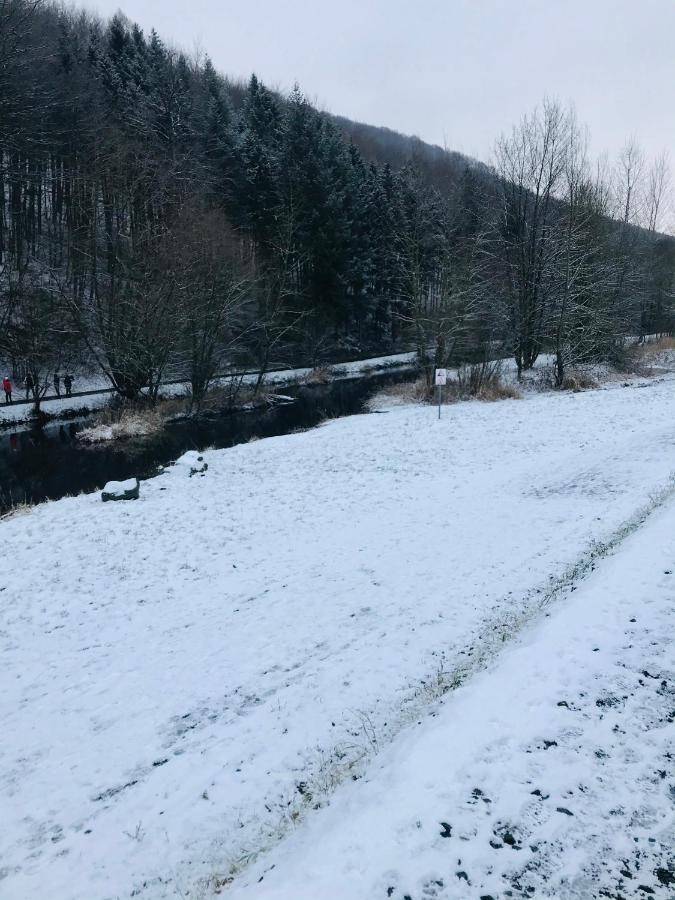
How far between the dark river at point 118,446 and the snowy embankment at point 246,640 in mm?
4733

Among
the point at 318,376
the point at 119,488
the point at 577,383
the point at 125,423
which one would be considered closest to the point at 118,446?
the point at 125,423

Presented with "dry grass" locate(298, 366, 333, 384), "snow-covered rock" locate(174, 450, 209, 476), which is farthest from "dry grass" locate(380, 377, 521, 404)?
"snow-covered rock" locate(174, 450, 209, 476)

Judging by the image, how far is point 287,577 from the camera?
746 centimetres

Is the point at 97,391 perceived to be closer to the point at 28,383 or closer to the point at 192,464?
the point at 28,383

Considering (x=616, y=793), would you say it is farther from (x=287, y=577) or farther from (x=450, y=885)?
(x=287, y=577)

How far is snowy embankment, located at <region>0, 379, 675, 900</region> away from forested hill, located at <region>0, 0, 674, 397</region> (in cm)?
1619

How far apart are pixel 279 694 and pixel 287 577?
247 cm

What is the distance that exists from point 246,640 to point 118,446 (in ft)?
51.7

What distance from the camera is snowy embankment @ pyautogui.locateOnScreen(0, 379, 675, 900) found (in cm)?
363

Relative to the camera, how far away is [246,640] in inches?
235

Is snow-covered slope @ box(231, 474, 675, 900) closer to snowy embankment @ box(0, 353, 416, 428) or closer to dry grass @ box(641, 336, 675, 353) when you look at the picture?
snowy embankment @ box(0, 353, 416, 428)

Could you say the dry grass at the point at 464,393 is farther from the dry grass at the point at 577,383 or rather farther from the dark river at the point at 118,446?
the dark river at the point at 118,446

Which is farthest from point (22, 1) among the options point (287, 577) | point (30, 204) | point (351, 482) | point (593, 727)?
point (593, 727)

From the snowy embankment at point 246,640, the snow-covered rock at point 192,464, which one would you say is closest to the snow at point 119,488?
the snowy embankment at point 246,640
